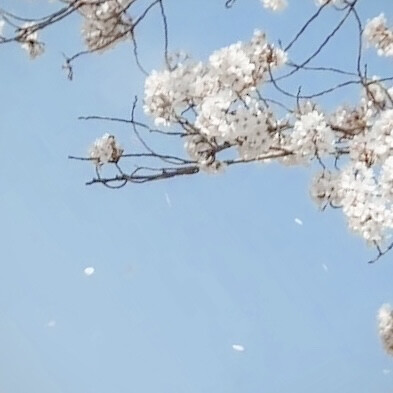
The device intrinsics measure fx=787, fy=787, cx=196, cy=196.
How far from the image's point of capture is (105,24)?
1120 millimetres

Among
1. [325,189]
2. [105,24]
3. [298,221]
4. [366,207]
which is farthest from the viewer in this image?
[298,221]

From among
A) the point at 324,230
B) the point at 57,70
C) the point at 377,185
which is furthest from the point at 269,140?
the point at 57,70

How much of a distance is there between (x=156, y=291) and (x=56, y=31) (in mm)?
612

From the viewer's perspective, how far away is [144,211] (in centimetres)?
170

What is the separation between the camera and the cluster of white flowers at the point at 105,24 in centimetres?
111

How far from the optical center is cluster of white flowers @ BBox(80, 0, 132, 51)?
1.11 m

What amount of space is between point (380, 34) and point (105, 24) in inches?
16.6

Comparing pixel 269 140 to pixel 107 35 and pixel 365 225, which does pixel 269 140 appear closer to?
pixel 365 225

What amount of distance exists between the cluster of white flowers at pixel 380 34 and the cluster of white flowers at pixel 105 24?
368 mm

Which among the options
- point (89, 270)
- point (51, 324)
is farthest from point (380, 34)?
point (51, 324)

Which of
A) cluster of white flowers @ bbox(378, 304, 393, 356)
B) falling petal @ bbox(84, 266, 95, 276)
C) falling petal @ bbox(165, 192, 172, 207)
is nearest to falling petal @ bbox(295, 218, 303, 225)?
falling petal @ bbox(165, 192, 172, 207)

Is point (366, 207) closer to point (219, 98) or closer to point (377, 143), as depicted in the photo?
point (377, 143)

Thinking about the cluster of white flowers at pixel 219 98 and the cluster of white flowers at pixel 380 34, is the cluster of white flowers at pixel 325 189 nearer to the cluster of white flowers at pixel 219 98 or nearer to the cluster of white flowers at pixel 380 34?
the cluster of white flowers at pixel 219 98

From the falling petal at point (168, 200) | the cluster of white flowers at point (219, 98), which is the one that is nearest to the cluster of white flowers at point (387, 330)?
the cluster of white flowers at point (219, 98)
